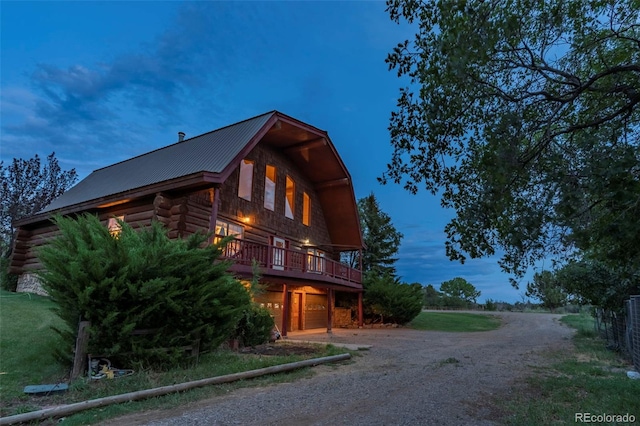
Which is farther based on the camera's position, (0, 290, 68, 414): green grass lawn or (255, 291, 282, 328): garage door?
(255, 291, 282, 328): garage door

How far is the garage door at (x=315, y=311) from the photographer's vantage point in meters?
19.4

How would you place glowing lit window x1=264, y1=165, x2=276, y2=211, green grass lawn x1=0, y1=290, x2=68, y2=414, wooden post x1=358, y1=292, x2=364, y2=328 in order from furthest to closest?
wooden post x1=358, y1=292, x2=364, y2=328, glowing lit window x1=264, y1=165, x2=276, y2=211, green grass lawn x1=0, y1=290, x2=68, y2=414

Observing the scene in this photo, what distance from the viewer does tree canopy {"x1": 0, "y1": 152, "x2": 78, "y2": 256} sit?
2547 centimetres

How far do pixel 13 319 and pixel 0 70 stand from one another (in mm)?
12984

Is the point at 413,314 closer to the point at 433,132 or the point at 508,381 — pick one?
the point at 508,381

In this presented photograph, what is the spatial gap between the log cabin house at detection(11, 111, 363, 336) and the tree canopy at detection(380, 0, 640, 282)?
6.02 meters

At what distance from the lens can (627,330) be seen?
9.95 metres

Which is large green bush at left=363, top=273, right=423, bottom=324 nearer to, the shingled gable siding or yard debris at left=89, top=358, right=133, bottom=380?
the shingled gable siding

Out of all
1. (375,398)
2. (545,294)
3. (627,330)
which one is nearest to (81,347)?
(375,398)

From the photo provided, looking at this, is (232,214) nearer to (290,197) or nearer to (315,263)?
(315,263)

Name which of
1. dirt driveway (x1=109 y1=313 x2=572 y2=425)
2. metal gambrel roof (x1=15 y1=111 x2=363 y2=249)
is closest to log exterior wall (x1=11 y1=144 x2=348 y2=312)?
metal gambrel roof (x1=15 y1=111 x2=363 y2=249)

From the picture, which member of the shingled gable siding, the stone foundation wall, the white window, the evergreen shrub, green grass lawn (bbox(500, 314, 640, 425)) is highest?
the shingled gable siding

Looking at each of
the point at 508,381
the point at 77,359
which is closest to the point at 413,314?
the point at 508,381

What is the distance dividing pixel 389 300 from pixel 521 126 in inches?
676
